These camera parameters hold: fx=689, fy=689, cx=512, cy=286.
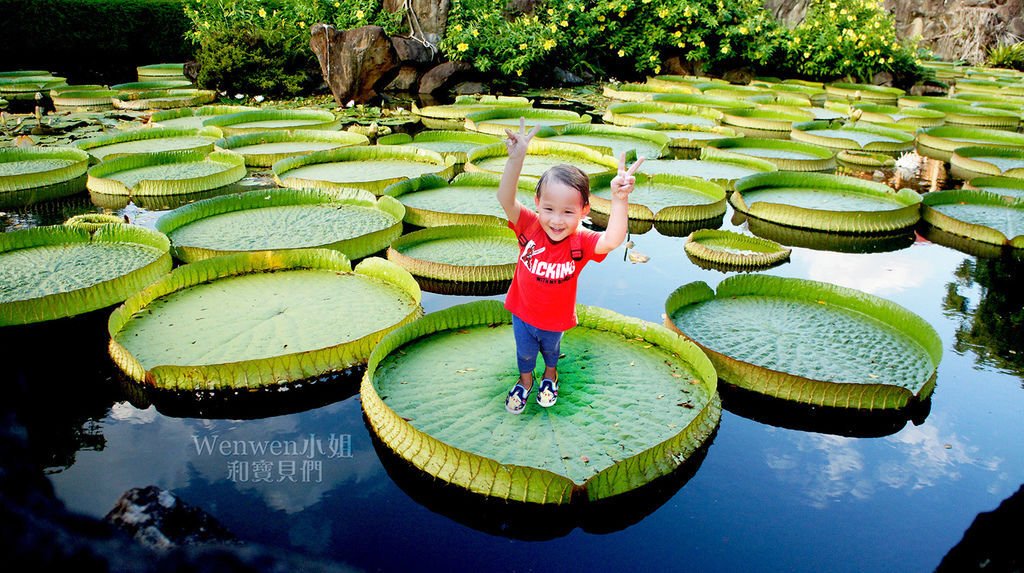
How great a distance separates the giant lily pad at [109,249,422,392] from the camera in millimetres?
3102

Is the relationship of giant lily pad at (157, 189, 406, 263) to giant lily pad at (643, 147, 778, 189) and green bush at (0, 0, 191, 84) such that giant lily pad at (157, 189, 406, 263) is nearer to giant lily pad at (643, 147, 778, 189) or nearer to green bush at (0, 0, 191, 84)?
giant lily pad at (643, 147, 778, 189)

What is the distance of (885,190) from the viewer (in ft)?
21.2

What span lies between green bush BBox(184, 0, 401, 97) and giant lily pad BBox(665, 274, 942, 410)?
10.4 metres

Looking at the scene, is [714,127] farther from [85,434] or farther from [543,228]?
[85,434]

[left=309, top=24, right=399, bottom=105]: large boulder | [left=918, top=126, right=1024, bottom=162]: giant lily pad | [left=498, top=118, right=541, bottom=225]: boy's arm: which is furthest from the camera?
[left=309, top=24, right=399, bottom=105]: large boulder

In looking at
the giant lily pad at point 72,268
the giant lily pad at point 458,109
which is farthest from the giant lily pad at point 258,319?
the giant lily pad at point 458,109

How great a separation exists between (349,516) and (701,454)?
56.3 inches

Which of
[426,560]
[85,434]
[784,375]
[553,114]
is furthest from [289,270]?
[553,114]

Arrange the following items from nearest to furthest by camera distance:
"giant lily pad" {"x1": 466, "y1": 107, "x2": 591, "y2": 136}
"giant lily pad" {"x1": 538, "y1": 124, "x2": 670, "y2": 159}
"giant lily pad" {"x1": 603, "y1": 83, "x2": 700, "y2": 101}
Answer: "giant lily pad" {"x1": 538, "y1": 124, "x2": 670, "y2": 159} → "giant lily pad" {"x1": 466, "y1": 107, "x2": 591, "y2": 136} → "giant lily pad" {"x1": 603, "y1": 83, "x2": 700, "y2": 101}

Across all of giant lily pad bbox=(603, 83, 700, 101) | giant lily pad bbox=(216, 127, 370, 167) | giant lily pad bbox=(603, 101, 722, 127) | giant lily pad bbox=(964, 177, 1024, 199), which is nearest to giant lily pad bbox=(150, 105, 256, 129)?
giant lily pad bbox=(216, 127, 370, 167)

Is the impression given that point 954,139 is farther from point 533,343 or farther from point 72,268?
point 72,268

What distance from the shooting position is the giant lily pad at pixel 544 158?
281 inches

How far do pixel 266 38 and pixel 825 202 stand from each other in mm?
9925
